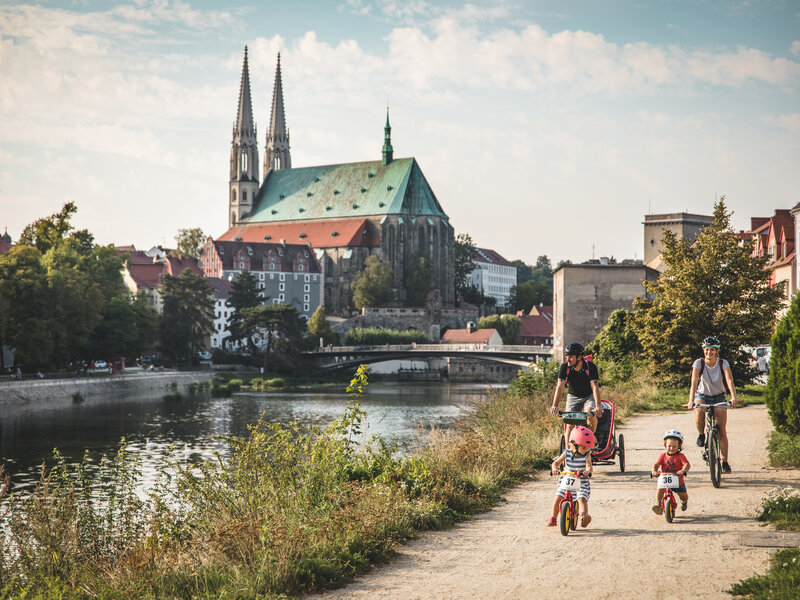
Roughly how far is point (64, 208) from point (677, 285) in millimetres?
48769

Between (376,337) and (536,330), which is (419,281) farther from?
(376,337)

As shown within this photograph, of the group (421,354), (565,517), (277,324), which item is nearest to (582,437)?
(565,517)

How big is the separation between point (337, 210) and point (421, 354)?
53.8 m

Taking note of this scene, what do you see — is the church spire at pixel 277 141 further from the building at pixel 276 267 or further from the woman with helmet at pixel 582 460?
the woman with helmet at pixel 582 460

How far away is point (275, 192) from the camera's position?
139m

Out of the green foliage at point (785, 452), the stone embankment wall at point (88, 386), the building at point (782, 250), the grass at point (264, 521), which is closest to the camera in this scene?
the grass at point (264, 521)

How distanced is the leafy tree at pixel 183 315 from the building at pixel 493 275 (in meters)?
93.3

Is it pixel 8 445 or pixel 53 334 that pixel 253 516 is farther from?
pixel 53 334

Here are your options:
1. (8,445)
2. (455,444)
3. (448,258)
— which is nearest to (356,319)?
(448,258)

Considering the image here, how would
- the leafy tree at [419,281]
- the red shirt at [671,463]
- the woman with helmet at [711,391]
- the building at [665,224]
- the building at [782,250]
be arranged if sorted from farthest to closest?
the leafy tree at [419,281] → the building at [665,224] → the building at [782,250] → the woman with helmet at [711,391] → the red shirt at [671,463]

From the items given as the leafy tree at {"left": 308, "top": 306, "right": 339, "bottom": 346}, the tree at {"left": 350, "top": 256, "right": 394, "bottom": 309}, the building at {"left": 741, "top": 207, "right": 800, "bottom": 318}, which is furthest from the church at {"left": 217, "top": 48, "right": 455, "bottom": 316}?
the building at {"left": 741, "top": 207, "right": 800, "bottom": 318}

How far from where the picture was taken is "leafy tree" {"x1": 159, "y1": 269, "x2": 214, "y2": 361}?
7994 cm

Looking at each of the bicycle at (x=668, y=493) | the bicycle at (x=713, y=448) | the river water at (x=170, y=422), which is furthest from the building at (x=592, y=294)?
the bicycle at (x=668, y=493)

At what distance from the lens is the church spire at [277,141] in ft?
455
